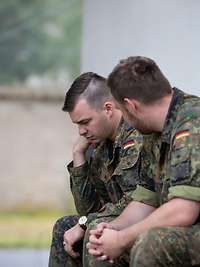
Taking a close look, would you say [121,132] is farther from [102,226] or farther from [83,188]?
[102,226]

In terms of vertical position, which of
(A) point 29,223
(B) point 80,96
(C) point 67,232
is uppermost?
(B) point 80,96

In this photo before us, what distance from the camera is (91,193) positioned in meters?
5.34

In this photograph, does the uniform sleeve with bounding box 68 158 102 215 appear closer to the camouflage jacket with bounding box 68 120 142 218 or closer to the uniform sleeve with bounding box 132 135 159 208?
the camouflage jacket with bounding box 68 120 142 218

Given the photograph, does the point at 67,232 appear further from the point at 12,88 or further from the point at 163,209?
the point at 12,88

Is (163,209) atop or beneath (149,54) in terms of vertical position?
beneath

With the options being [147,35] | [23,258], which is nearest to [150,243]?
[147,35]

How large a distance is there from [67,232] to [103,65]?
2.07m

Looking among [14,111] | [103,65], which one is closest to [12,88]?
[14,111]

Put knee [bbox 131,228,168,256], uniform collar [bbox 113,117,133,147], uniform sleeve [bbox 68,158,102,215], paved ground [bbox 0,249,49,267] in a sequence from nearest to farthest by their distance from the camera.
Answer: knee [bbox 131,228,168,256], uniform collar [bbox 113,117,133,147], uniform sleeve [bbox 68,158,102,215], paved ground [bbox 0,249,49,267]

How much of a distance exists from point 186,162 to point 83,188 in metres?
1.52

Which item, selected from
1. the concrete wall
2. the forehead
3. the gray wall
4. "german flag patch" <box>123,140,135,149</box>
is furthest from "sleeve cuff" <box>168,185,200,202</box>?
the concrete wall

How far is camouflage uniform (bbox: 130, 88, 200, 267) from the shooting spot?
150 inches

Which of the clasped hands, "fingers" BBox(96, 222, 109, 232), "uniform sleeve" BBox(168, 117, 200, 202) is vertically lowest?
the clasped hands

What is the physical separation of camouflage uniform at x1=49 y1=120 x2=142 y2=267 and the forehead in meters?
0.17
